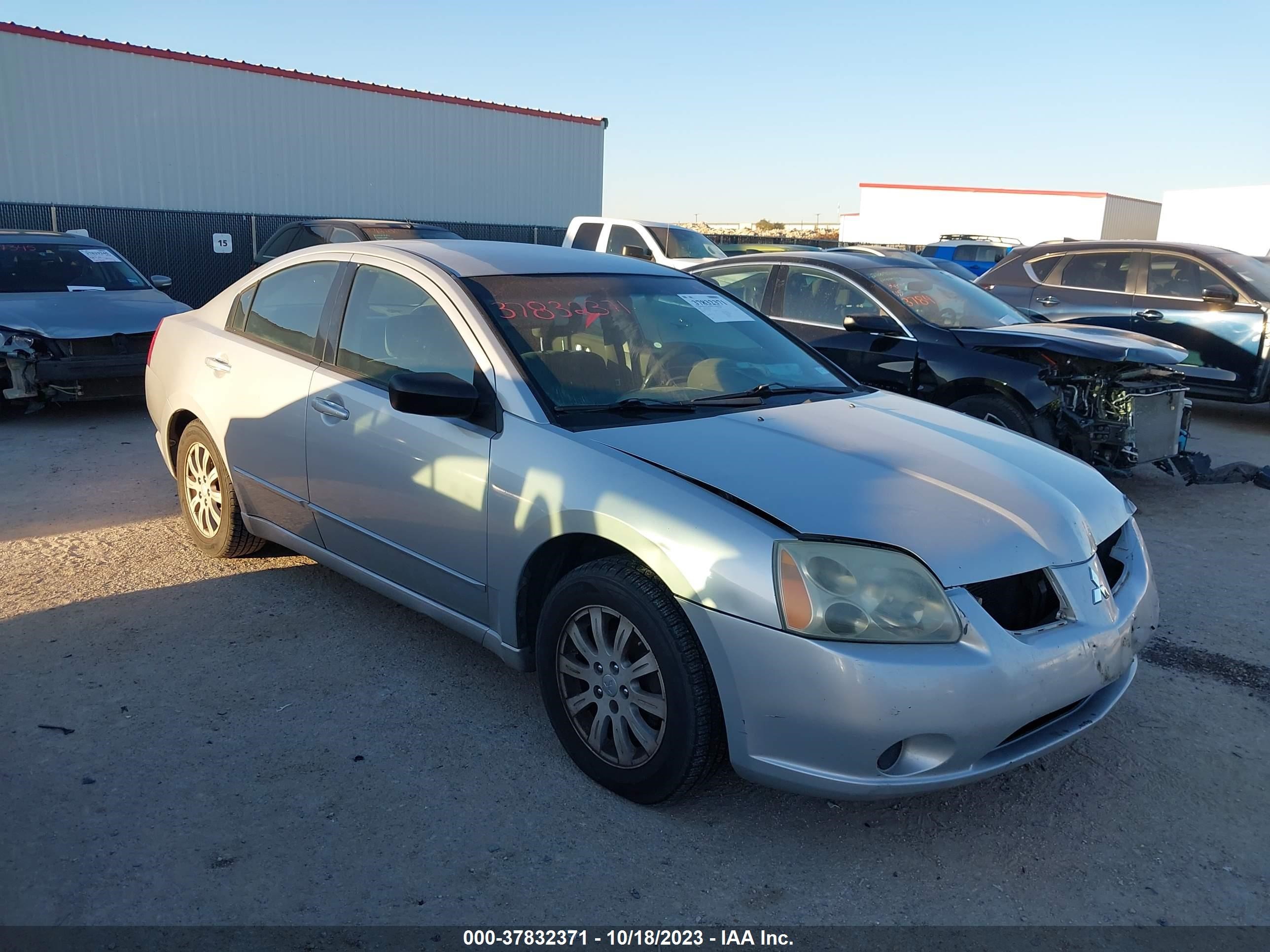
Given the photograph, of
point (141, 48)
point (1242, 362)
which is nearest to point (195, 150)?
point (141, 48)

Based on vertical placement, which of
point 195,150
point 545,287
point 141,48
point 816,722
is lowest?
point 816,722

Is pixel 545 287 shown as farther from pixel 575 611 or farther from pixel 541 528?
pixel 575 611

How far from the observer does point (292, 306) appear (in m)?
4.52

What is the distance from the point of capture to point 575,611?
312 cm

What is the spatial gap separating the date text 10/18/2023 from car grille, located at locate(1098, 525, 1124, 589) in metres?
1.61

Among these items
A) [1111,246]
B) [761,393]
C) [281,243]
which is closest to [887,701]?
[761,393]

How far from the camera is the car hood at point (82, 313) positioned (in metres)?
8.09

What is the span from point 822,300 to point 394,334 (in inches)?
169

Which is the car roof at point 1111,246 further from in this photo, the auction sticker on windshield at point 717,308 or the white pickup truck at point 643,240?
the auction sticker on windshield at point 717,308

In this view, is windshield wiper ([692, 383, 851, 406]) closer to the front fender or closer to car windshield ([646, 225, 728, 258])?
the front fender

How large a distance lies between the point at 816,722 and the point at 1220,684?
7.69 ft

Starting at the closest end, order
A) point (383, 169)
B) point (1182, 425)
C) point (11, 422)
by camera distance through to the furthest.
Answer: point (1182, 425) → point (11, 422) → point (383, 169)

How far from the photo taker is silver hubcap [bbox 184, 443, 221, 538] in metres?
4.91

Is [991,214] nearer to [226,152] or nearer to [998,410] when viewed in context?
[226,152]
